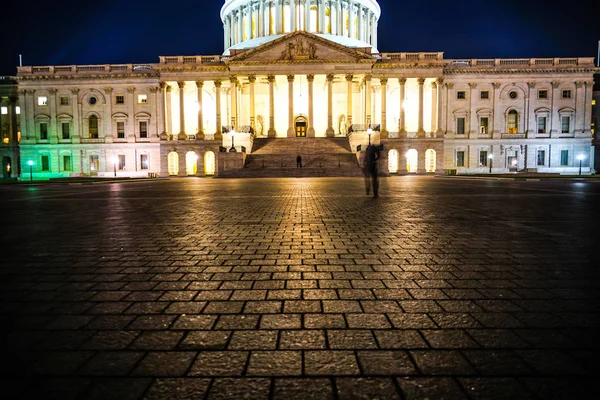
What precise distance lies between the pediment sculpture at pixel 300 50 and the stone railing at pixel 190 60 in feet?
33.5

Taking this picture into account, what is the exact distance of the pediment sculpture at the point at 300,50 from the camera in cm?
5206

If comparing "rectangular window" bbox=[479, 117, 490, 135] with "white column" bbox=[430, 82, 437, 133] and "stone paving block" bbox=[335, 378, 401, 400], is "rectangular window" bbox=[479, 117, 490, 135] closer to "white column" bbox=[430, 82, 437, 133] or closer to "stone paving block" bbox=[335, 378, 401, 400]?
"white column" bbox=[430, 82, 437, 133]

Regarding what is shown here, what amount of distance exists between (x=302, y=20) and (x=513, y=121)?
122ft

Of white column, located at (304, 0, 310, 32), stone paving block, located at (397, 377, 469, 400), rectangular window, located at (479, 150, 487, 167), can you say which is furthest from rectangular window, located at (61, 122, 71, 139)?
stone paving block, located at (397, 377, 469, 400)

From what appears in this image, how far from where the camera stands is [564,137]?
57.8 metres

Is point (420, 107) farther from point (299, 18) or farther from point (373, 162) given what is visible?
point (373, 162)

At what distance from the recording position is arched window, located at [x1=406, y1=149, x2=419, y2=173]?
186 ft

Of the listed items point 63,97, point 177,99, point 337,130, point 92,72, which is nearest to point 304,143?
point 337,130

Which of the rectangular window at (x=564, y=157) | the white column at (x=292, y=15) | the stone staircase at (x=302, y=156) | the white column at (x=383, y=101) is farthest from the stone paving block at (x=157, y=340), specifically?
the white column at (x=292, y=15)

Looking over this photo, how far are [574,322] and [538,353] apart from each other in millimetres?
792

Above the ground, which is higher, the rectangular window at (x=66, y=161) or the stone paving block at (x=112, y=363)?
the rectangular window at (x=66, y=161)

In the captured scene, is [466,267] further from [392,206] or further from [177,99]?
[177,99]

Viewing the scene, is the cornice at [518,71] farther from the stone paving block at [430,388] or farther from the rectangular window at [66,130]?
the stone paving block at [430,388]

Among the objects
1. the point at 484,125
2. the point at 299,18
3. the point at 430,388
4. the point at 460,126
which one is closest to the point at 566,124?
the point at 484,125
